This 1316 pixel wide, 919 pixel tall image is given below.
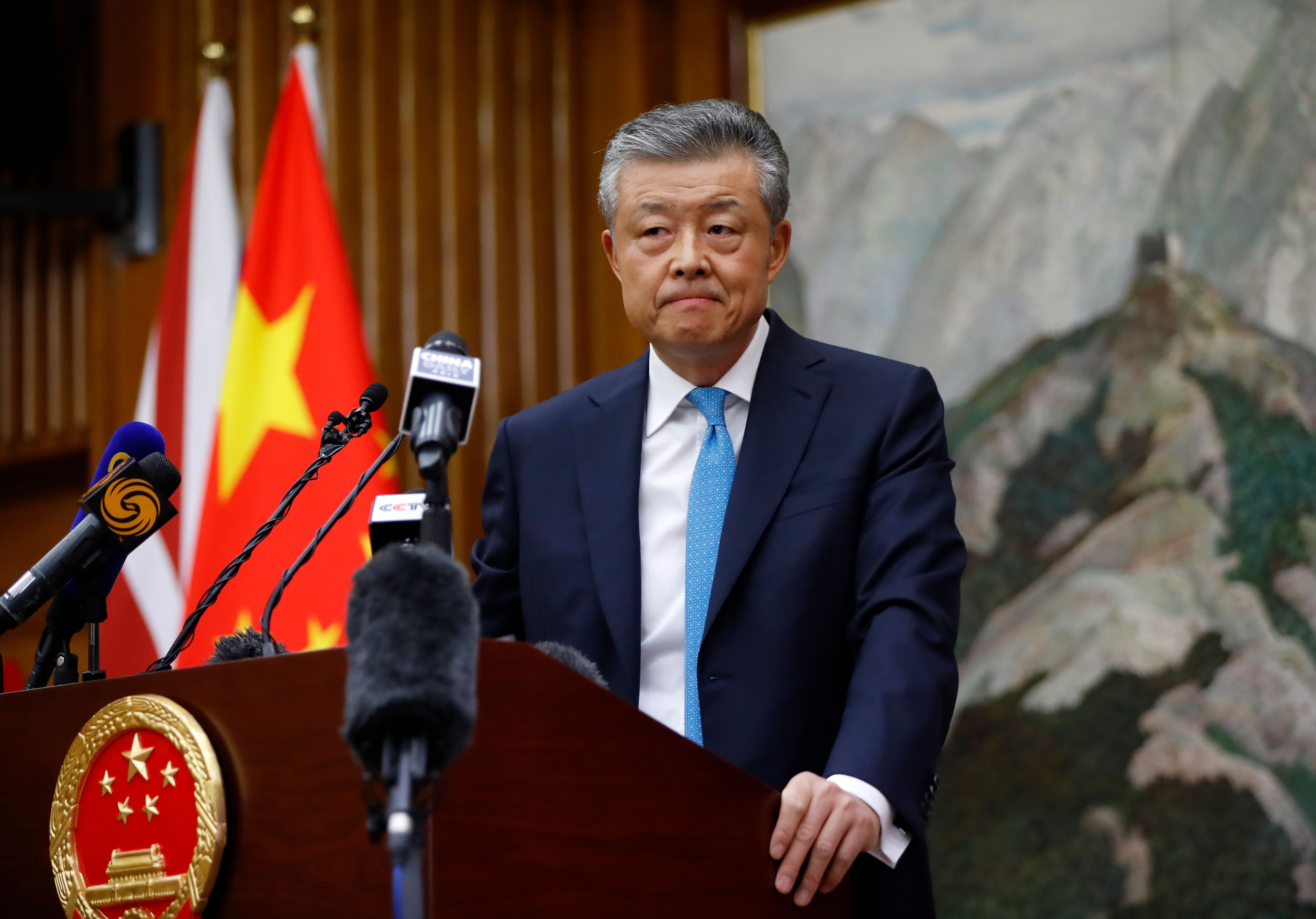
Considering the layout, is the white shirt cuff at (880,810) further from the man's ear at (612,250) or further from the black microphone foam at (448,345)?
the man's ear at (612,250)

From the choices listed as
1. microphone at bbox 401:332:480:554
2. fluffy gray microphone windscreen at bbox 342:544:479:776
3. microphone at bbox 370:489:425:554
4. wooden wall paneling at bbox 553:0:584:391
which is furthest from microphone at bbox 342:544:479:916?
wooden wall paneling at bbox 553:0:584:391

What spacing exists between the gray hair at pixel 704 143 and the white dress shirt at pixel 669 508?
23 cm

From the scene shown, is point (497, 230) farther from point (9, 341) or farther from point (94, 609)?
point (94, 609)

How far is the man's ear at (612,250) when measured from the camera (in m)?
2.10

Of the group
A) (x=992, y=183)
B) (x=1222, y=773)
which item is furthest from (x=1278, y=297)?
(x=1222, y=773)

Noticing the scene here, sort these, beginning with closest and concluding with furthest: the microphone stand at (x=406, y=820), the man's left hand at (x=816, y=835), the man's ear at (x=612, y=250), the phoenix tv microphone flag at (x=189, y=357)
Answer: the microphone stand at (x=406, y=820)
the man's left hand at (x=816, y=835)
the man's ear at (x=612, y=250)
the phoenix tv microphone flag at (x=189, y=357)

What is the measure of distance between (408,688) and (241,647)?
0.63 metres

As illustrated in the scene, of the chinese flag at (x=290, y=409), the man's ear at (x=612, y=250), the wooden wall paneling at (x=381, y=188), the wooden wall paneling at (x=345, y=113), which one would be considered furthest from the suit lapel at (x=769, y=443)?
the wooden wall paneling at (x=345, y=113)

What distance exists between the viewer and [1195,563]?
367 cm

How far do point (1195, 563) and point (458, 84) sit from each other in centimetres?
A: 268

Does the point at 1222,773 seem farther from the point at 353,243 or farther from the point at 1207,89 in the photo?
the point at 353,243

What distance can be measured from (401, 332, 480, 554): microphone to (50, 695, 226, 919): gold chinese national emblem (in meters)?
0.34

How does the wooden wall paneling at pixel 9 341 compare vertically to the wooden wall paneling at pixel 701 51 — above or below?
below

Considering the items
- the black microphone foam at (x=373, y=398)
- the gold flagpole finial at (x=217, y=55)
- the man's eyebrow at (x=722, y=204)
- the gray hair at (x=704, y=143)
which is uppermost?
the gold flagpole finial at (x=217, y=55)
